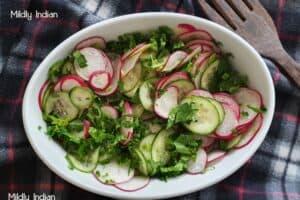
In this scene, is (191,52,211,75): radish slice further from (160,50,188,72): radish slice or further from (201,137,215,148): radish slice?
(201,137,215,148): radish slice

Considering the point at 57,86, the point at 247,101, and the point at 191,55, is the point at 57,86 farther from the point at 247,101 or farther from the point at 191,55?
the point at 247,101

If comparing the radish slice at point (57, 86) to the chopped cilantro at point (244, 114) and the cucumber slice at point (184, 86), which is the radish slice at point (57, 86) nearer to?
the cucumber slice at point (184, 86)

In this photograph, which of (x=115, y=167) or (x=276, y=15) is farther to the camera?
(x=276, y=15)

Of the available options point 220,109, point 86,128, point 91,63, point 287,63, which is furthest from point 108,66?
point 287,63

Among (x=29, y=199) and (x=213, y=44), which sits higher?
(x=213, y=44)

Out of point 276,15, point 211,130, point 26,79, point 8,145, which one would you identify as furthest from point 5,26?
point 276,15

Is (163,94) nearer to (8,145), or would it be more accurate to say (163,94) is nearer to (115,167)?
(115,167)

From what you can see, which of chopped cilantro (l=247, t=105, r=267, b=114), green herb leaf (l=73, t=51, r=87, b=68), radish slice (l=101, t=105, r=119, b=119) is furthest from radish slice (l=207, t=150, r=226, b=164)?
green herb leaf (l=73, t=51, r=87, b=68)
